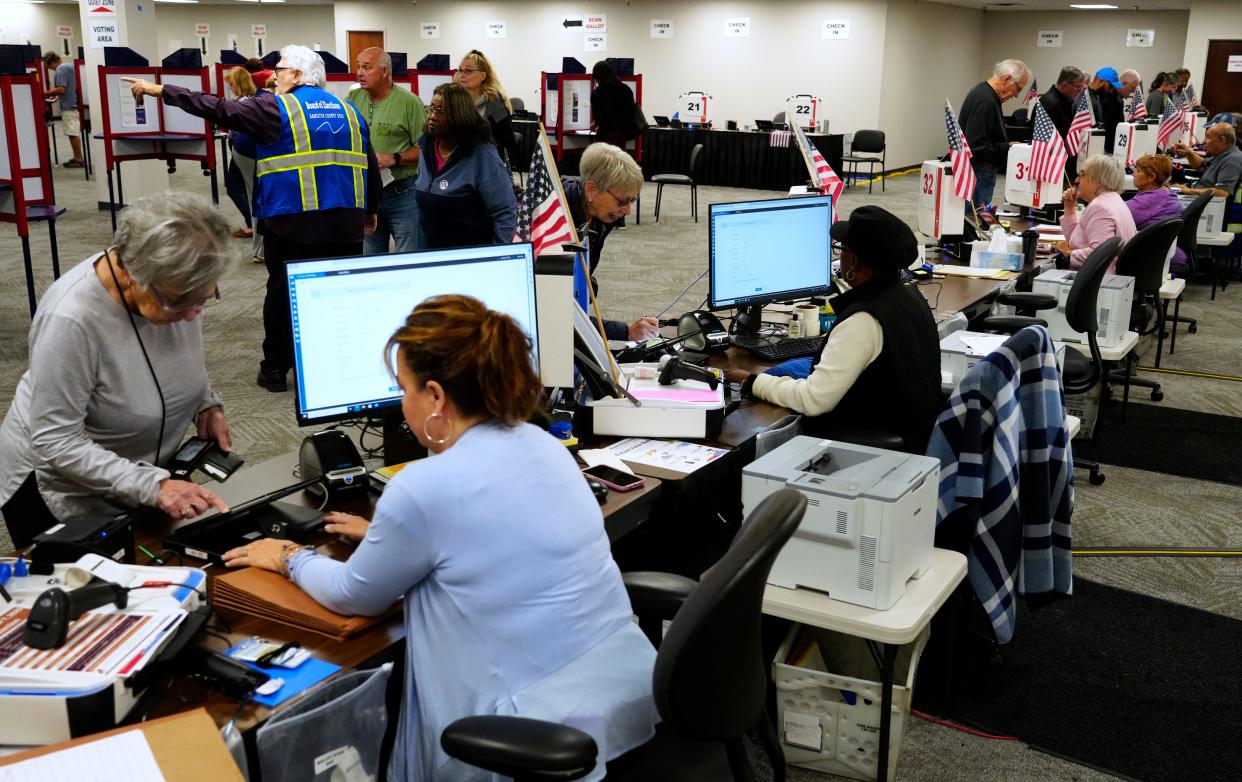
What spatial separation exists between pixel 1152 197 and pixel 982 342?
2.91 metres

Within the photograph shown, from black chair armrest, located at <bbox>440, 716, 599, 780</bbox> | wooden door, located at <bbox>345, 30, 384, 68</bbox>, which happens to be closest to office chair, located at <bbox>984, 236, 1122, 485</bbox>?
black chair armrest, located at <bbox>440, 716, 599, 780</bbox>

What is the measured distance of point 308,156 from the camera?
4.59 metres

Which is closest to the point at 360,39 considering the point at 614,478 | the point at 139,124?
the point at 139,124

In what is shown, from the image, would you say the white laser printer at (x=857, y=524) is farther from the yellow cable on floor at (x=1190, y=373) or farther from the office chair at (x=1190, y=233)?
the office chair at (x=1190, y=233)

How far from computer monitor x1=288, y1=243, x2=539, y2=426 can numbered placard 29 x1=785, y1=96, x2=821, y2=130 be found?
1228 cm

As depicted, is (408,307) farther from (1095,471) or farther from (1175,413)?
(1175,413)

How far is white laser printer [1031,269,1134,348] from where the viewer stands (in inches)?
183

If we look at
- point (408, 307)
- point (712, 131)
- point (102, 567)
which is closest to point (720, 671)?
point (102, 567)

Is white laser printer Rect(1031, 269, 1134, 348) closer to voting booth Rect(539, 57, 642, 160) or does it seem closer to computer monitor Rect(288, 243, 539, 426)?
computer monitor Rect(288, 243, 539, 426)

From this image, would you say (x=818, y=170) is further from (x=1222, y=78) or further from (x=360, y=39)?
(x=360, y=39)

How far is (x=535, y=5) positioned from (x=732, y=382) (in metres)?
15.1

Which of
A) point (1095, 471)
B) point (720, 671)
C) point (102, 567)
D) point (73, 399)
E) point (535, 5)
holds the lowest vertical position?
point (1095, 471)

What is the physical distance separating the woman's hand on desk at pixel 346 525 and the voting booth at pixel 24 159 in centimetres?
463

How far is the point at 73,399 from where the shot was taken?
1.98m
